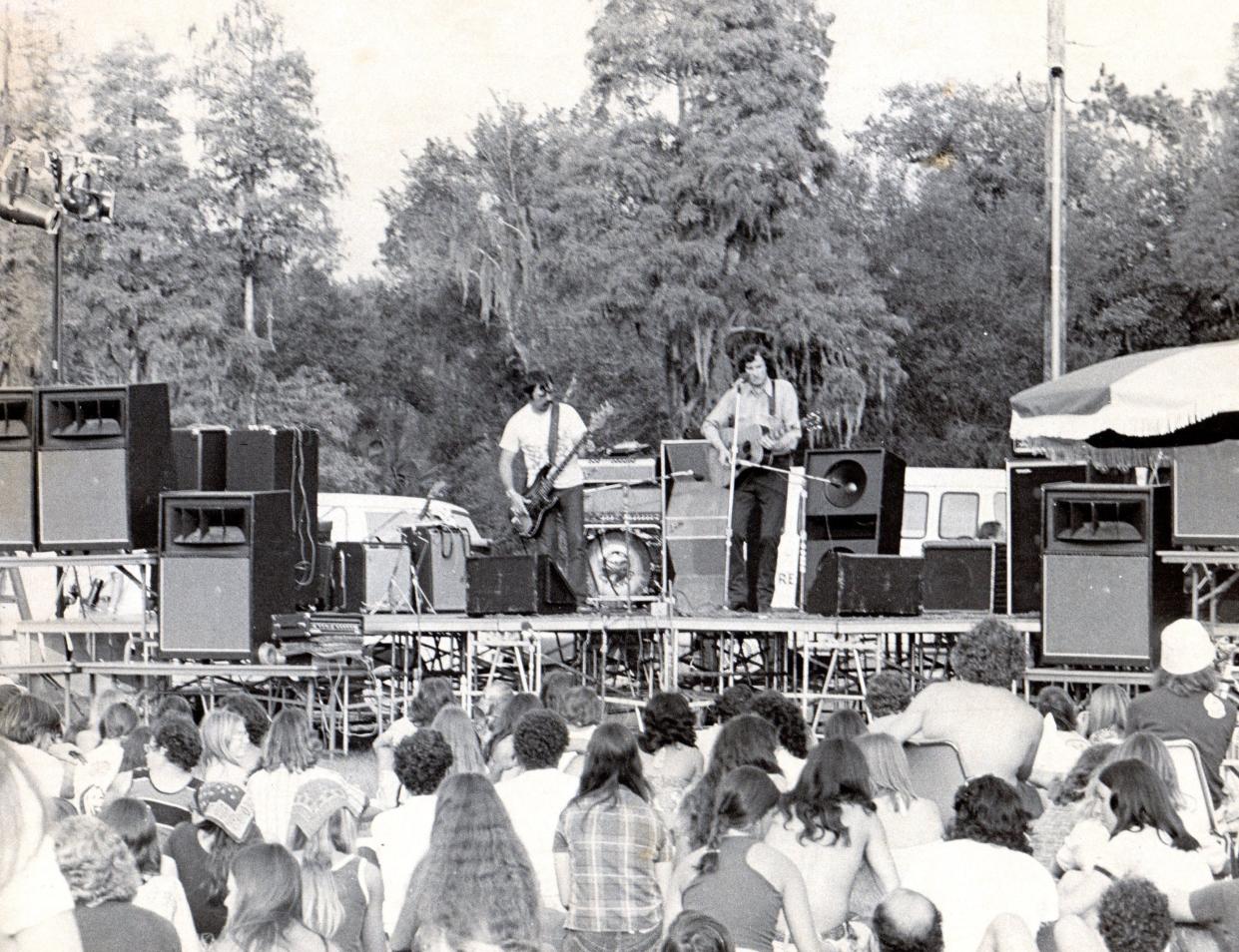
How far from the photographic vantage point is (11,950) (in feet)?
8.18

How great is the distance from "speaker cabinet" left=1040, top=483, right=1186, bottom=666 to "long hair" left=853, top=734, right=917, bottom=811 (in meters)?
4.69

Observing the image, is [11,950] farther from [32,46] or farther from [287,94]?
[287,94]

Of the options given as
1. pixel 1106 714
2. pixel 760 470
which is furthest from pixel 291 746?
pixel 760 470

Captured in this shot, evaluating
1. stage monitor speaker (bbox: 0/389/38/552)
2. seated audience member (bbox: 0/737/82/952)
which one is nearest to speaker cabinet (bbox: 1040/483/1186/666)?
stage monitor speaker (bbox: 0/389/38/552)

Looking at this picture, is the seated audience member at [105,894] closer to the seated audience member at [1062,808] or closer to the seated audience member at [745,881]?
the seated audience member at [745,881]

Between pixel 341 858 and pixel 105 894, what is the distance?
37.4 inches

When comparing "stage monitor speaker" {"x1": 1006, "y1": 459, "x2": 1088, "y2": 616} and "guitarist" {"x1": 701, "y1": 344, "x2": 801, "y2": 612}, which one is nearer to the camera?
"stage monitor speaker" {"x1": 1006, "y1": 459, "x2": 1088, "y2": 616}

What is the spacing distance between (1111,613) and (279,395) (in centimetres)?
2435

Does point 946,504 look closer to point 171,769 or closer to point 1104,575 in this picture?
point 1104,575

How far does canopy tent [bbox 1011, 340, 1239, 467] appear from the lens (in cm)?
781

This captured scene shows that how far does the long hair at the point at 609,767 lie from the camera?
4738mm

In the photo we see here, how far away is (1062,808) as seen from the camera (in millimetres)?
5871

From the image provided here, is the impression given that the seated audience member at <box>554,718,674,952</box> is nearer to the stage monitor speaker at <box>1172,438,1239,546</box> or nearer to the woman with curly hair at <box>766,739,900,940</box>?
the woman with curly hair at <box>766,739,900,940</box>

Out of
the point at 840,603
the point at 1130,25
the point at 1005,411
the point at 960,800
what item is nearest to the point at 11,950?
the point at 960,800
